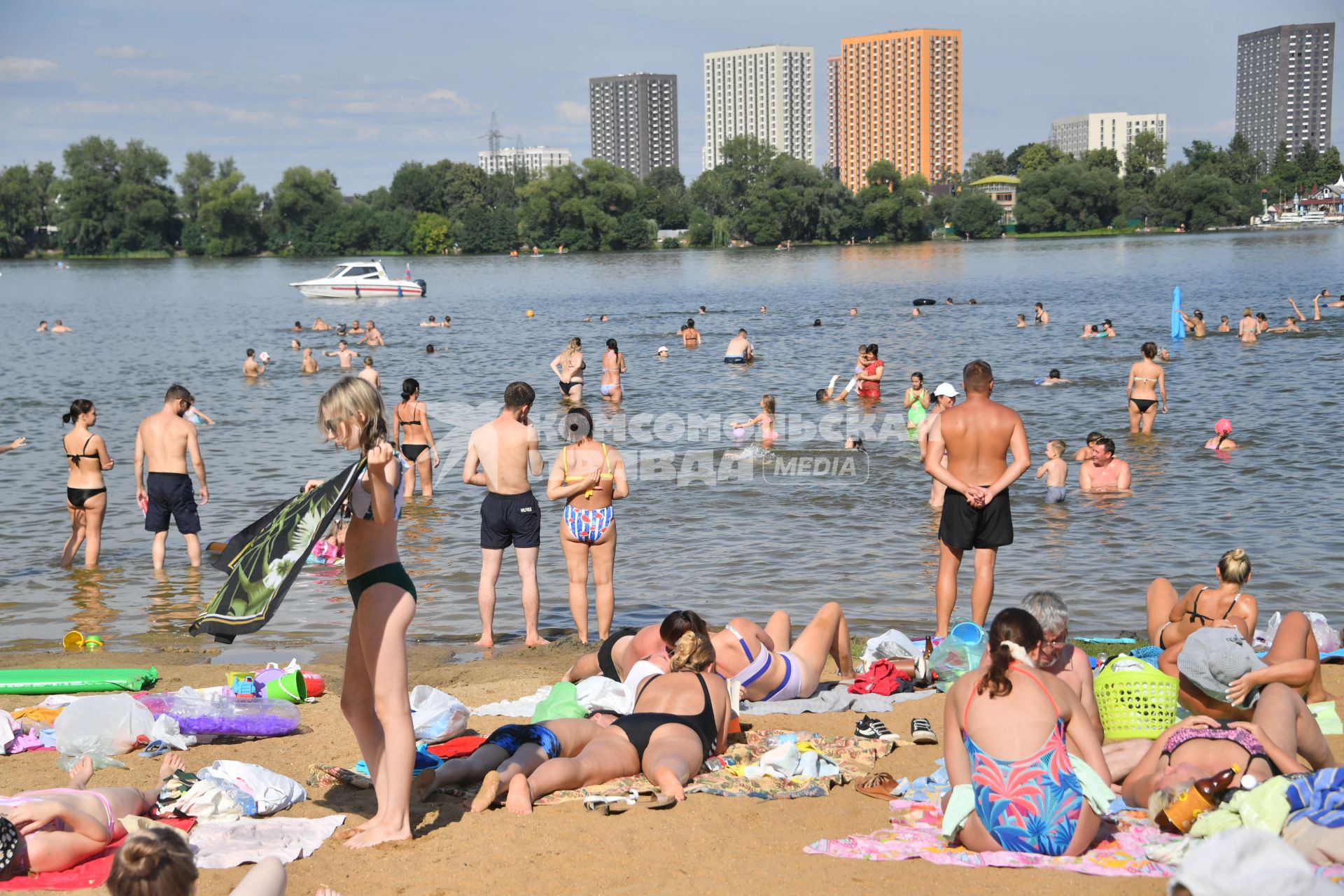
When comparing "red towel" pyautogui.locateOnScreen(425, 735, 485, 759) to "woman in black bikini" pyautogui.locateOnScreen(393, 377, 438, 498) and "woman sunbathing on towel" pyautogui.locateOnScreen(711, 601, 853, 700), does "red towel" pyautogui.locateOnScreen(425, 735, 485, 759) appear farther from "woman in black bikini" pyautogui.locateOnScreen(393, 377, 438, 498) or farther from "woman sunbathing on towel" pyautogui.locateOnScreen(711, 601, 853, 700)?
"woman in black bikini" pyautogui.locateOnScreen(393, 377, 438, 498)

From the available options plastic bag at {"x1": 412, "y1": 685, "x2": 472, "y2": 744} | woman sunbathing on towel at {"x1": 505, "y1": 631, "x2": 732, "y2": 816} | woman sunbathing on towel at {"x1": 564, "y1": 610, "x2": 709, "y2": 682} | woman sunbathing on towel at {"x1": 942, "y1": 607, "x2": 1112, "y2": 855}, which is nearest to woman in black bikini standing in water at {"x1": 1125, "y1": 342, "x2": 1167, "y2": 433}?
woman sunbathing on towel at {"x1": 564, "y1": 610, "x2": 709, "y2": 682}

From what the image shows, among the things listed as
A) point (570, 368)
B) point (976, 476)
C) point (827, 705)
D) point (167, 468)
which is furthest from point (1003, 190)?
point (827, 705)

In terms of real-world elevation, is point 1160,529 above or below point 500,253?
below

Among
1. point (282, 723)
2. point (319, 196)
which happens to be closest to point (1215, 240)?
point (319, 196)

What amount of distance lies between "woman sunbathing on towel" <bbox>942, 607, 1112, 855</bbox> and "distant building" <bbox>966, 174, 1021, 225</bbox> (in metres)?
110

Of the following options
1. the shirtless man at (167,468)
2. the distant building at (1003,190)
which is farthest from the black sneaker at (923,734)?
the distant building at (1003,190)

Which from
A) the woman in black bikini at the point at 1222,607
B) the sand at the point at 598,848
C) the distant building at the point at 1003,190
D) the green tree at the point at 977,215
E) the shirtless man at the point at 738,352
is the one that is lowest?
the sand at the point at 598,848

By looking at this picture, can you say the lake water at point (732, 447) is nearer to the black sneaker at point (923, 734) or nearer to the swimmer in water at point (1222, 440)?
the swimmer in water at point (1222, 440)

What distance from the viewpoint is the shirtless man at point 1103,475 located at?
12078mm

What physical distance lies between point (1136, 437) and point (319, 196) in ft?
301

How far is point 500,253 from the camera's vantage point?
99.3m

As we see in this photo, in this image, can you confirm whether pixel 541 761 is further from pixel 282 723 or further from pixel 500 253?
pixel 500 253

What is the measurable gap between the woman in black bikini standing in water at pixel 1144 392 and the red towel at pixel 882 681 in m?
10.8

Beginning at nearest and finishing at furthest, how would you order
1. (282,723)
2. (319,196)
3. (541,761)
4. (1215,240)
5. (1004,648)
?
(1004,648) < (541,761) < (282,723) < (1215,240) < (319,196)
